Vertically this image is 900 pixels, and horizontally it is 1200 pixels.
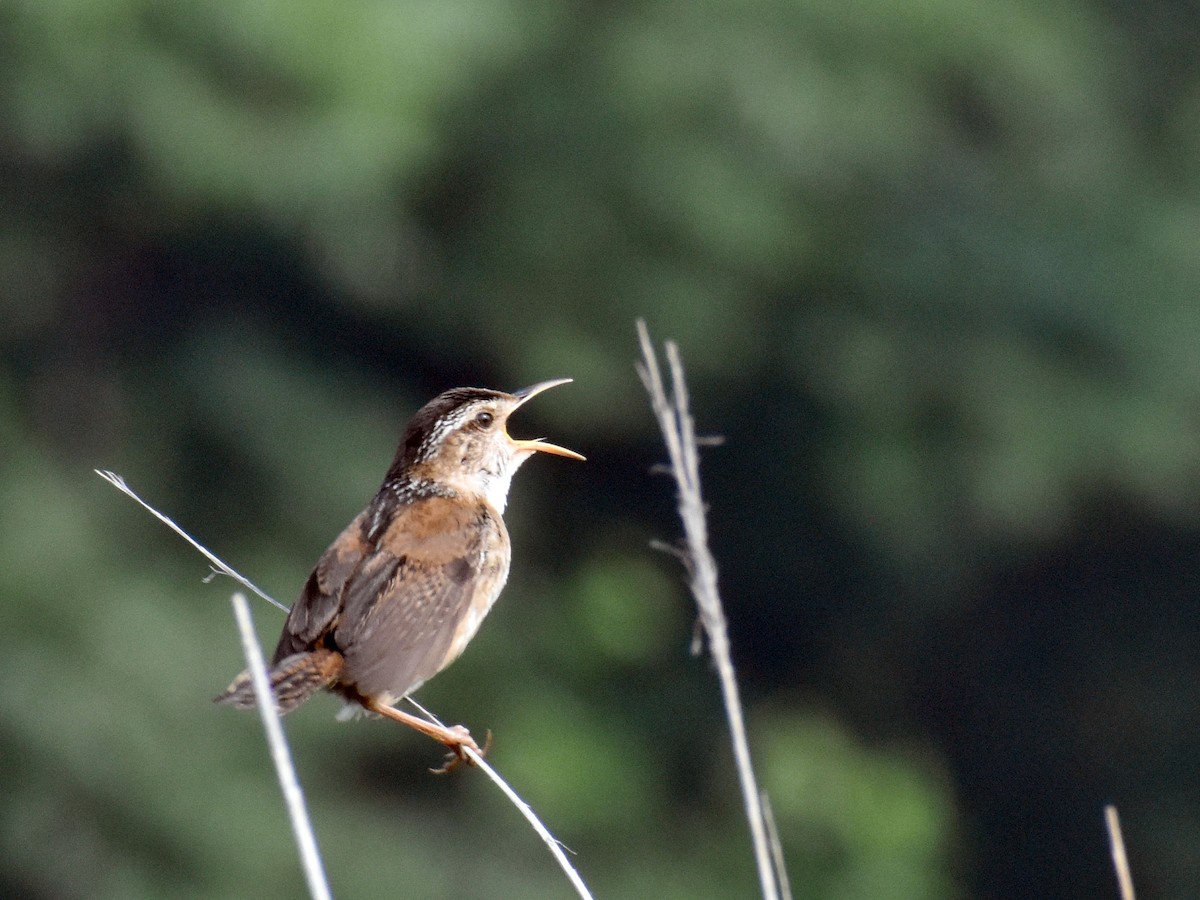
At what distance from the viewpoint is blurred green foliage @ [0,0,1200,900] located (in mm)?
11227

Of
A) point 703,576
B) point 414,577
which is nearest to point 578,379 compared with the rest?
point 414,577

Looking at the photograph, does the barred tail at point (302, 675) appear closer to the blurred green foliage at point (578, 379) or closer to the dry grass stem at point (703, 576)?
the dry grass stem at point (703, 576)

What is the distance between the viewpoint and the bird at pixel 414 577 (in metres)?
3.89

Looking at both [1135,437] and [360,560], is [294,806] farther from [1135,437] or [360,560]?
[1135,437]

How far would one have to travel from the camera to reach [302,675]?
3814mm

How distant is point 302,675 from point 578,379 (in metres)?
9.22

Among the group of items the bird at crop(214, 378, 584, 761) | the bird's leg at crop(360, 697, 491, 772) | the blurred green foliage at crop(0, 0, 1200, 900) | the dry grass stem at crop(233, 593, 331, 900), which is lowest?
the dry grass stem at crop(233, 593, 331, 900)

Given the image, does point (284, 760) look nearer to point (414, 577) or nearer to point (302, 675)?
point (302, 675)

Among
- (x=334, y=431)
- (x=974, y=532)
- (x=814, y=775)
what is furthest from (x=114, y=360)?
(x=974, y=532)

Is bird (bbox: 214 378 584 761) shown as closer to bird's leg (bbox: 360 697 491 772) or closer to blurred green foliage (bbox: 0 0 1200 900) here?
bird's leg (bbox: 360 697 491 772)

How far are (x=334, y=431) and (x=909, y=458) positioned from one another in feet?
13.5

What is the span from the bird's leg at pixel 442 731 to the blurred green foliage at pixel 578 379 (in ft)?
22.4

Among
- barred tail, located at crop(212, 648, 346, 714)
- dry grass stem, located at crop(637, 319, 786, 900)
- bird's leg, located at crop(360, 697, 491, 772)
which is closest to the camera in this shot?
dry grass stem, located at crop(637, 319, 786, 900)

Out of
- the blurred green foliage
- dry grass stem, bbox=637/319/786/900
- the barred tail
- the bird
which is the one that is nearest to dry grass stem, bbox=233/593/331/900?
dry grass stem, bbox=637/319/786/900
